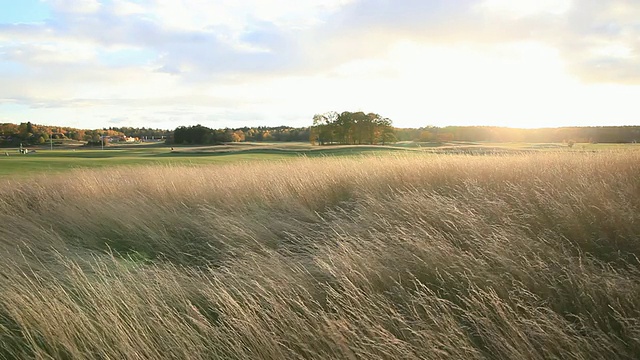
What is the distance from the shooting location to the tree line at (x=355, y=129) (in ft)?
209

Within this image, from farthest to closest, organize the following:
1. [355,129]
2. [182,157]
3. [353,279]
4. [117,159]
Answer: [355,129] < [182,157] < [117,159] < [353,279]

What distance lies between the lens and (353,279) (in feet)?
12.7

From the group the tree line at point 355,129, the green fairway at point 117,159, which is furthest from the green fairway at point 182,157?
the tree line at point 355,129

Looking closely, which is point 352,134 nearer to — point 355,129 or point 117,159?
point 355,129

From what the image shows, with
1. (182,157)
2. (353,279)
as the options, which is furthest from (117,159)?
(353,279)

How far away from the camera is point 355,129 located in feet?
213

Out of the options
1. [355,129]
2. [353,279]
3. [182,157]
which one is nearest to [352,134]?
[355,129]

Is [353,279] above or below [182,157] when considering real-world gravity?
below

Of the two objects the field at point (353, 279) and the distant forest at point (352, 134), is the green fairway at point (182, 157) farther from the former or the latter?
the distant forest at point (352, 134)

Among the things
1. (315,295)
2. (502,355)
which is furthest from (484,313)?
(315,295)

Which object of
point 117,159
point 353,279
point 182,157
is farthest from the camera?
point 182,157

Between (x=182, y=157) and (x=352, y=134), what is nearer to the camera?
(x=182, y=157)

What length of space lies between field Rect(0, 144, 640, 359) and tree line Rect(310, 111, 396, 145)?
186 feet

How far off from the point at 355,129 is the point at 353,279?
6166 cm
